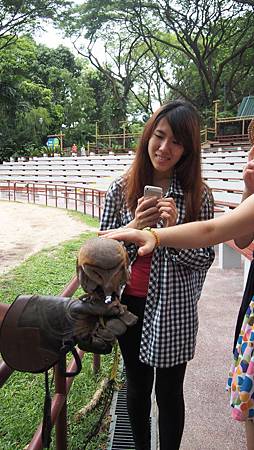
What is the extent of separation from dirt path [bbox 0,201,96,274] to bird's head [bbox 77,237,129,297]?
15.7ft

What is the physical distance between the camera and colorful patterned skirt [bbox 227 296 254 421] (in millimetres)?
1230

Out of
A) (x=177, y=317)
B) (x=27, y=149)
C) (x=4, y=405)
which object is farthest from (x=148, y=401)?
(x=27, y=149)

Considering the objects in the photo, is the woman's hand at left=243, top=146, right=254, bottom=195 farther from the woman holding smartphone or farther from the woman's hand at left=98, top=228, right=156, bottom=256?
the woman's hand at left=98, top=228, right=156, bottom=256

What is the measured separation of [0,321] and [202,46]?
2825cm

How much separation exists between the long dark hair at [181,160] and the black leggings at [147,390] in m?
0.35

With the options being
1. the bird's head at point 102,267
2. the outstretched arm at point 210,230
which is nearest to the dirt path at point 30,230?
the outstretched arm at point 210,230

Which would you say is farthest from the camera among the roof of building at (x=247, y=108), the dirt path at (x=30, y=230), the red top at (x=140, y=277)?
the roof of building at (x=247, y=108)

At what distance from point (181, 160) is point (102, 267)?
0.72 meters

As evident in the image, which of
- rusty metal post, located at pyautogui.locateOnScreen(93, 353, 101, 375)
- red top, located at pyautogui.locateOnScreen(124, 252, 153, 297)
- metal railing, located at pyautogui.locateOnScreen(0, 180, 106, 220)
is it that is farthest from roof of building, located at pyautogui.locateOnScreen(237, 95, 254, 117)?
red top, located at pyautogui.locateOnScreen(124, 252, 153, 297)

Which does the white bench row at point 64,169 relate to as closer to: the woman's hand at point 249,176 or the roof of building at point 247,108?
the roof of building at point 247,108

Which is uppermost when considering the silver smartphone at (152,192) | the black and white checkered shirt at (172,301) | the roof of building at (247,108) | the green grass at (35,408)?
the roof of building at (247,108)

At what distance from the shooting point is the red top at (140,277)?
4.68 ft

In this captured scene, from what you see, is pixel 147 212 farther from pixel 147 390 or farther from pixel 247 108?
pixel 247 108

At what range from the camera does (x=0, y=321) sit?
82cm
